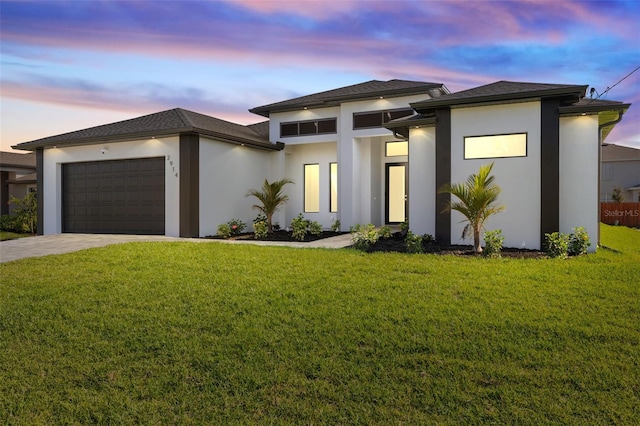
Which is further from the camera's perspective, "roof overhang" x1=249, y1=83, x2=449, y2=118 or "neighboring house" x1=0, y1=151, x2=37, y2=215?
"neighboring house" x1=0, y1=151, x2=37, y2=215

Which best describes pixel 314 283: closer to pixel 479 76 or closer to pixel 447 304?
pixel 447 304

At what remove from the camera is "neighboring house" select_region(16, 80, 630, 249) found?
9.55 meters

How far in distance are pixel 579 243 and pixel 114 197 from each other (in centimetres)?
1318

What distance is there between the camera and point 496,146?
10.0 m

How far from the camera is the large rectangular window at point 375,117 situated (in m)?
14.4

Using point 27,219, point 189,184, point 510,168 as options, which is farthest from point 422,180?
point 27,219

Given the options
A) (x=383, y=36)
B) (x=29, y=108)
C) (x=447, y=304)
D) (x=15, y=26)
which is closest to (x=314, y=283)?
(x=447, y=304)

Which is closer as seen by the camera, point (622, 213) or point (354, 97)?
point (354, 97)

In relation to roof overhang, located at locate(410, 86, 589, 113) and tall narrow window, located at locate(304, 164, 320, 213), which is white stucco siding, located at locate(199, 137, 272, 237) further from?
roof overhang, located at locate(410, 86, 589, 113)

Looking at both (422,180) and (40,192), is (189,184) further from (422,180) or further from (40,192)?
(422,180)

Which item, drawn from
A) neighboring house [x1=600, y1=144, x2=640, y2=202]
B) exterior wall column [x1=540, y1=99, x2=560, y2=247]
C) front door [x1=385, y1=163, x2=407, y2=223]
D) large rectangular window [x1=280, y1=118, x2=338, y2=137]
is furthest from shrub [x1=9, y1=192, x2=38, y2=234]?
neighboring house [x1=600, y1=144, x2=640, y2=202]

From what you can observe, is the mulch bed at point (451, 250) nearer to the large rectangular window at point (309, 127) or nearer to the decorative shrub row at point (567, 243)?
the decorative shrub row at point (567, 243)

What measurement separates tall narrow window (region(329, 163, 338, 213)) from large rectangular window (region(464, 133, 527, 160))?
6775 millimetres

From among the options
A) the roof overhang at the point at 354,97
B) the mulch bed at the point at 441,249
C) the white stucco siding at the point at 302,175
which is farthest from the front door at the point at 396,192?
the mulch bed at the point at 441,249
